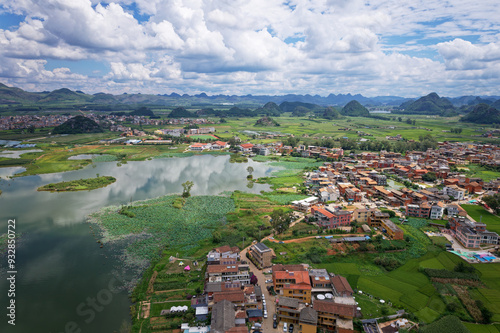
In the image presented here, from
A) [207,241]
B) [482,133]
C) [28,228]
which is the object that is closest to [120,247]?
[207,241]

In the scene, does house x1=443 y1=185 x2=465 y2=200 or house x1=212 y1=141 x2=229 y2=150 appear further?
house x1=212 y1=141 x2=229 y2=150

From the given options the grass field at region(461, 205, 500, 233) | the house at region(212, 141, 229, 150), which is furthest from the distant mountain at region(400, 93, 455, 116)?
the grass field at region(461, 205, 500, 233)

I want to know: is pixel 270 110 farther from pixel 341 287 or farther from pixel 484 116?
pixel 341 287

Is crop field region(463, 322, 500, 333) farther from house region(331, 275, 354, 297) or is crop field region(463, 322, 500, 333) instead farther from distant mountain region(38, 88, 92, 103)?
distant mountain region(38, 88, 92, 103)

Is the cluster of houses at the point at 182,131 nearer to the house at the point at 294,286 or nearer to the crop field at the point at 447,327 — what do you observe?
the house at the point at 294,286

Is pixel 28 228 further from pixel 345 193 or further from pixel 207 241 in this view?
pixel 345 193

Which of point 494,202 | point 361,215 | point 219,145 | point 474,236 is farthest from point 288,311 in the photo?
point 219,145
